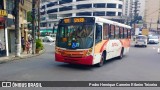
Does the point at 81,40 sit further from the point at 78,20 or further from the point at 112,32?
the point at 112,32

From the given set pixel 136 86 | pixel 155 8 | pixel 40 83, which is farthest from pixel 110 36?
pixel 155 8

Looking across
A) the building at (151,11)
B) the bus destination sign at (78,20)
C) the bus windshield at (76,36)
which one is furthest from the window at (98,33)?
the building at (151,11)

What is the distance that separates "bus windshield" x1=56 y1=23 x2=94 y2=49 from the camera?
11109 millimetres

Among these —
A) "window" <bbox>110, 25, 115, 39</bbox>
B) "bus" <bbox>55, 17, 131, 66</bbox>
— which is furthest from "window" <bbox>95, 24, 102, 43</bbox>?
"window" <bbox>110, 25, 115, 39</bbox>

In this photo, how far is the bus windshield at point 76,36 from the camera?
36.4 ft

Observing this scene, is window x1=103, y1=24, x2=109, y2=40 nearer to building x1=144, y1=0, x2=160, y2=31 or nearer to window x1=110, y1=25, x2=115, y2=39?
window x1=110, y1=25, x2=115, y2=39

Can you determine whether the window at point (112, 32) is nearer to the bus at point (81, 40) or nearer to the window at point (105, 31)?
the window at point (105, 31)

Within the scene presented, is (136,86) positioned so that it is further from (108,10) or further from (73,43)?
(108,10)

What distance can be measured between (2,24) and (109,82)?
37.8ft

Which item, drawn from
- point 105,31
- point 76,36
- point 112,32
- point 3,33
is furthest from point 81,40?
point 3,33

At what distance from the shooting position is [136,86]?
823 centimetres

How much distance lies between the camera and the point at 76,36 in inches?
444

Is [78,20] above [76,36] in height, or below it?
above

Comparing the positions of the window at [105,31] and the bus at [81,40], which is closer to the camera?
the bus at [81,40]
